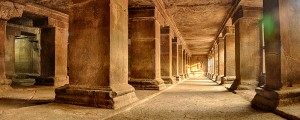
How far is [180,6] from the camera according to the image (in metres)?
→ 8.91

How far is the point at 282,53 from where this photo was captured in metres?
4.30

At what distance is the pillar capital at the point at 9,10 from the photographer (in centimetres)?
806

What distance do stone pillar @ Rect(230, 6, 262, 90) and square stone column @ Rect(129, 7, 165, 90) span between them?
2.77 meters

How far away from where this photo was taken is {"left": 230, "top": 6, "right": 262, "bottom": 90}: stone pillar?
802cm

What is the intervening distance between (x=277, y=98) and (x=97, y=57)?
10.6 feet

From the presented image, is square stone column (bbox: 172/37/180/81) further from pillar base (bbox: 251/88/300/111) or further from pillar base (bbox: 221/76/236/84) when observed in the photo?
pillar base (bbox: 251/88/300/111)

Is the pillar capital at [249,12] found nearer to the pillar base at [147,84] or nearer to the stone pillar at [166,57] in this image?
A: the pillar base at [147,84]

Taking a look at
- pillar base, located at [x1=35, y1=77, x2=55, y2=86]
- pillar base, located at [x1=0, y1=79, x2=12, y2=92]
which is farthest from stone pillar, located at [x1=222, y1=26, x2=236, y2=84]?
pillar base, located at [x1=0, y1=79, x2=12, y2=92]

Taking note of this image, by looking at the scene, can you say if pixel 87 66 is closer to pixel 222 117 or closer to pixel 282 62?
pixel 222 117

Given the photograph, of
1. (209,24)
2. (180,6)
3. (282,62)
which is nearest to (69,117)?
(282,62)

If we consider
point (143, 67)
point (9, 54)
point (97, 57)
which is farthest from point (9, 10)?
point (97, 57)

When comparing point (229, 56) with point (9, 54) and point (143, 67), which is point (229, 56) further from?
point (9, 54)

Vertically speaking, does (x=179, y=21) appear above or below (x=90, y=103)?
above

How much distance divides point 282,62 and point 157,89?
169 inches
